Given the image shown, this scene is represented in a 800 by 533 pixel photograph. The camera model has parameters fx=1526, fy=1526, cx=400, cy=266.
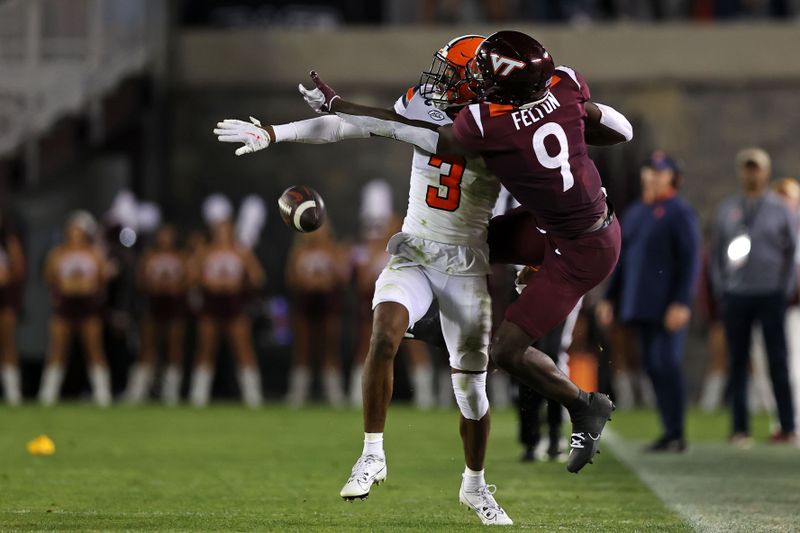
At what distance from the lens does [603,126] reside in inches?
243

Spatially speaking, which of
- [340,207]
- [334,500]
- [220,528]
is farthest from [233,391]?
[220,528]

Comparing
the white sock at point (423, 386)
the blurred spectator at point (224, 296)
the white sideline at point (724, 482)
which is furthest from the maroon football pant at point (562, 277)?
the blurred spectator at point (224, 296)

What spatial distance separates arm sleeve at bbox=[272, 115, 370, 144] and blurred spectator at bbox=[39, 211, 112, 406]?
10.1 meters

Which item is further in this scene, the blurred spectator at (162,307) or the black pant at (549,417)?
the blurred spectator at (162,307)

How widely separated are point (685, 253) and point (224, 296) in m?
7.43

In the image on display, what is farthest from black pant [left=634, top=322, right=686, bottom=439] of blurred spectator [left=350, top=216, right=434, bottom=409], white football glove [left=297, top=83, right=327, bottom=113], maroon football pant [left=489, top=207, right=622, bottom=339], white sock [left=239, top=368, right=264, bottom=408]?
white sock [left=239, top=368, right=264, bottom=408]

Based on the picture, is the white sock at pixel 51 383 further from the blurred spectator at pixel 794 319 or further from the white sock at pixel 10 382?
the blurred spectator at pixel 794 319

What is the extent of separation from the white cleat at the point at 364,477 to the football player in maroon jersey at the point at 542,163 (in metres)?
0.63

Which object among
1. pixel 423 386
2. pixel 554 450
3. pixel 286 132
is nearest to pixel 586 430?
pixel 286 132

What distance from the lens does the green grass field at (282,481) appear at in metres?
6.05

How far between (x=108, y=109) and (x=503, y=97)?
42.8 feet

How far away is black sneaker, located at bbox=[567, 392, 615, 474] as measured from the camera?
19.8 ft

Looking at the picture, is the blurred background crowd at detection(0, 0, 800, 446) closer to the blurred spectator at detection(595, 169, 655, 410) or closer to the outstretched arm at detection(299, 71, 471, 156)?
the blurred spectator at detection(595, 169, 655, 410)

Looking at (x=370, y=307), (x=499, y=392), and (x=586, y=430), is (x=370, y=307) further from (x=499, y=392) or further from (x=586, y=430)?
(x=586, y=430)
